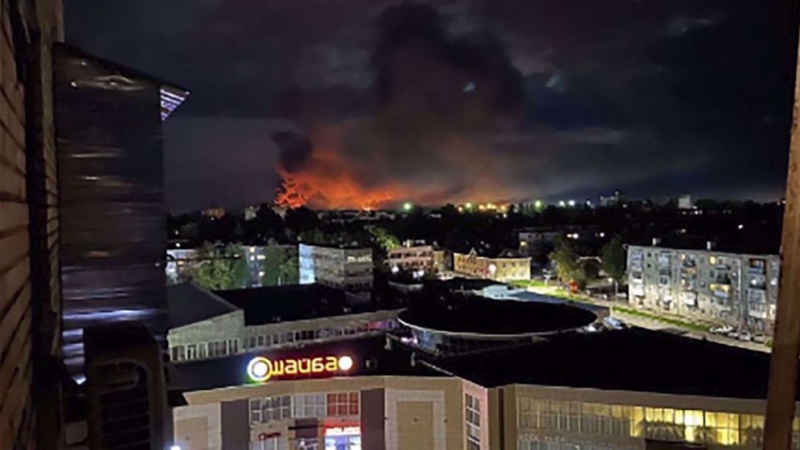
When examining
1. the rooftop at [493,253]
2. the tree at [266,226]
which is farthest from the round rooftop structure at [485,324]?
the tree at [266,226]

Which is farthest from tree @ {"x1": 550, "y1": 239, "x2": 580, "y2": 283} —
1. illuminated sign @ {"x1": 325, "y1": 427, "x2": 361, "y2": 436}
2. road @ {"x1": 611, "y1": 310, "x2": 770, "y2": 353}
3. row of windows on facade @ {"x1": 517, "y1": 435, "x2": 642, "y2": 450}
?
row of windows on facade @ {"x1": 517, "y1": 435, "x2": 642, "y2": 450}

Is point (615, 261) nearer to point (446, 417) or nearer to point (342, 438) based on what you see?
point (446, 417)

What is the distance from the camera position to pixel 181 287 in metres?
27.8

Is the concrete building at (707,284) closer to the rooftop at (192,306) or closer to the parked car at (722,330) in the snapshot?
the parked car at (722,330)

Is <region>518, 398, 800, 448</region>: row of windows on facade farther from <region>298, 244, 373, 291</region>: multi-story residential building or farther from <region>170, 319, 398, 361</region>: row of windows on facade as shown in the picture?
<region>298, 244, 373, 291</region>: multi-story residential building

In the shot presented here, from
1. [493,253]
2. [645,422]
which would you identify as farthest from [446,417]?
[493,253]

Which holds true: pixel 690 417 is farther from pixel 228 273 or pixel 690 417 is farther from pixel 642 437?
pixel 228 273

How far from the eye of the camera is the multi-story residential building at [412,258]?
6512 cm

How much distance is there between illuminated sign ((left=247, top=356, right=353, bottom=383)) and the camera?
58.2 feet

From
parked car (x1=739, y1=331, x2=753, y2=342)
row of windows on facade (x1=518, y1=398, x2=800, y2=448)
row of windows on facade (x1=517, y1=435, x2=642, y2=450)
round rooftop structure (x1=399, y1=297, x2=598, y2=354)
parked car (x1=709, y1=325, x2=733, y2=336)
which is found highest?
round rooftop structure (x1=399, y1=297, x2=598, y2=354)

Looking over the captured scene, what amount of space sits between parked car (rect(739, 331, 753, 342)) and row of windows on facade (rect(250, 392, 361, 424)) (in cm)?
2605

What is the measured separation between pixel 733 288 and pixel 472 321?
2145 centimetres

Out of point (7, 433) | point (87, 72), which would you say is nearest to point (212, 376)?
point (87, 72)

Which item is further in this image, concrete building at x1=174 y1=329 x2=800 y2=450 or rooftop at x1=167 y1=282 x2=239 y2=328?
rooftop at x1=167 y1=282 x2=239 y2=328
